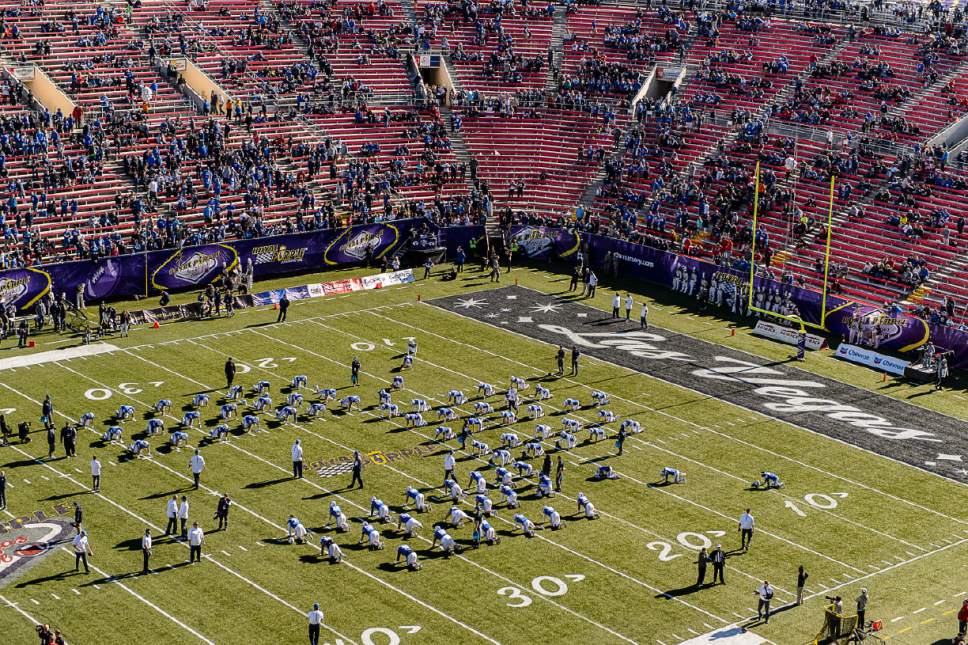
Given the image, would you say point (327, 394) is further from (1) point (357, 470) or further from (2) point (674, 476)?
(2) point (674, 476)

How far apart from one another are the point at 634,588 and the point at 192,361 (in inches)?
948

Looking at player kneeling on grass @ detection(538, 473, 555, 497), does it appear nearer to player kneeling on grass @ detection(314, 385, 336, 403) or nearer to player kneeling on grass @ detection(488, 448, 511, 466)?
player kneeling on grass @ detection(488, 448, 511, 466)

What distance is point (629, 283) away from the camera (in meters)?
69.6

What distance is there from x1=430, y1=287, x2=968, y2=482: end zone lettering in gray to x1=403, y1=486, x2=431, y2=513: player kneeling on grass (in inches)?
593

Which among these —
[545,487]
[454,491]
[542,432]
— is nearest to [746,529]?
[545,487]

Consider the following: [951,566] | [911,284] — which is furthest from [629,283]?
[951,566]

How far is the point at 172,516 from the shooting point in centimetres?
4134

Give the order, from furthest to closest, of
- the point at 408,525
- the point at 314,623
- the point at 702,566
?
the point at 408,525 < the point at 702,566 < the point at 314,623

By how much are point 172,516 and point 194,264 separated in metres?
26.8

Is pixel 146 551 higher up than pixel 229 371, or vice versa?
pixel 229 371

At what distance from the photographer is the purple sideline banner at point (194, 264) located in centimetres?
6216

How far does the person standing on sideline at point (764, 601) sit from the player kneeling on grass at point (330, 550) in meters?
11.3

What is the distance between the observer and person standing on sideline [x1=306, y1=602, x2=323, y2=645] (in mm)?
35219

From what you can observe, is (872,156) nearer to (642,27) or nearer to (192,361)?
(642,27)
